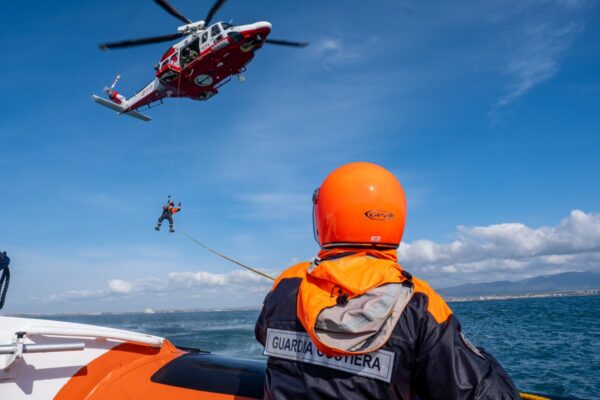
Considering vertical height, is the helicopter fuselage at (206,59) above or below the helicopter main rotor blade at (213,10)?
below

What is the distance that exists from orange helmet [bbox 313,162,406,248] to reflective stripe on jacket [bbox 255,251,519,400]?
160 millimetres

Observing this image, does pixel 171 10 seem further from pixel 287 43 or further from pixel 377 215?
pixel 377 215

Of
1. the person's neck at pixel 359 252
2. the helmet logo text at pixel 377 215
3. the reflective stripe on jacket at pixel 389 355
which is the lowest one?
the reflective stripe on jacket at pixel 389 355

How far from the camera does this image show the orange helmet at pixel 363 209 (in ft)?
7.06

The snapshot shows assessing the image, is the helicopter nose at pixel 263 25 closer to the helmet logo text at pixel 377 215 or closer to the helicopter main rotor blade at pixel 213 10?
the helicopter main rotor blade at pixel 213 10

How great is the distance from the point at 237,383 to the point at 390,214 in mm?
2030

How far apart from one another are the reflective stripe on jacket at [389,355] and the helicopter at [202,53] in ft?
56.8

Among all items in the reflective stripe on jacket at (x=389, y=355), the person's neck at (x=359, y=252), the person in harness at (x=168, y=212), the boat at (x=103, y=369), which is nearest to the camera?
the reflective stripe on jacket at (x=389, y=355)

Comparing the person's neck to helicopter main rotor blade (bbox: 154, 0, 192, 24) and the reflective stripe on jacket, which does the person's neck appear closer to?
the reflective stripe on jacket

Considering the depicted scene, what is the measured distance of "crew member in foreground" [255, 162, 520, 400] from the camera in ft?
5.79

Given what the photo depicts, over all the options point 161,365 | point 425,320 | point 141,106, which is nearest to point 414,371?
point 425,320

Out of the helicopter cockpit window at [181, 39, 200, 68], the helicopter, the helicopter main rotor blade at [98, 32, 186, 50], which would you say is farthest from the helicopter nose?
the helicopter main rotor blade at [98, 32, 186, 50]

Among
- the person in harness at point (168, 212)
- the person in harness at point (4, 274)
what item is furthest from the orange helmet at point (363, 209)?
the person in harness at point (168, 212)

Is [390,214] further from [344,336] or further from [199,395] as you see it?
[199,395]
